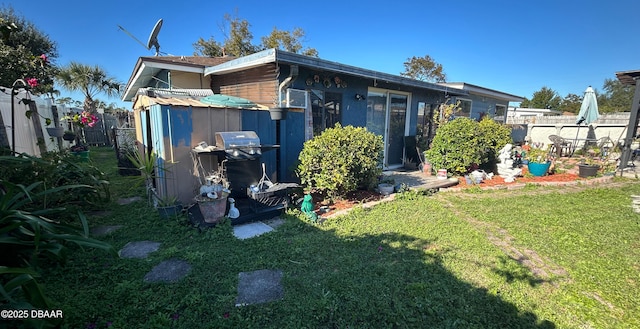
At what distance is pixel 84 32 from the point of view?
45.5 feet

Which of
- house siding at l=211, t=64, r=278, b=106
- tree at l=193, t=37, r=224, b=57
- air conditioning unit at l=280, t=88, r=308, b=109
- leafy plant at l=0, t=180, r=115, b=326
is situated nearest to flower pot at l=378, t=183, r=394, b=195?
air conditioning unit at l=280, t=88, r=308, b=109

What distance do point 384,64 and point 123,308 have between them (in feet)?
69.8

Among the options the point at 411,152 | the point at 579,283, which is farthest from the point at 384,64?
the point at 579,283

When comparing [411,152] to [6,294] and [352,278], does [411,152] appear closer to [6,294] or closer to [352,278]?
[352,278]

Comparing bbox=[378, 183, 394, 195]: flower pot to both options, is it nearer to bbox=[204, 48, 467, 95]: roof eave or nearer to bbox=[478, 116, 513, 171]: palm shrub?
bbox=[204, 48, 467, 95]: roof eave

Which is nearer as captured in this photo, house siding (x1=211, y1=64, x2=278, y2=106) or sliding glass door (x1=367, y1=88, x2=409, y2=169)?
house siding (x1=211, y1=64, x2=278, y2=106)

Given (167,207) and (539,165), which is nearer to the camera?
(167,207)

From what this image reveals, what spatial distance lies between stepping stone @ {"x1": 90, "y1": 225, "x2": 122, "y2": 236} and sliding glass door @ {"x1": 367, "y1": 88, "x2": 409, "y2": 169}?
5.86 meters

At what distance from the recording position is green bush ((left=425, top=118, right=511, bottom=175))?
6434mm

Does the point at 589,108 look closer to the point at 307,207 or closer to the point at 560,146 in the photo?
the point at 560,146

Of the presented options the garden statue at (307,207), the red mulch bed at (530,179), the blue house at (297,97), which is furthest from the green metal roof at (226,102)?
the red mulch bed at (530,179)

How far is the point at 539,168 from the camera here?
7230mm

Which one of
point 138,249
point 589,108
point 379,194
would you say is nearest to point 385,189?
point 379,194

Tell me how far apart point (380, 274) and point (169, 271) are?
206 cm
